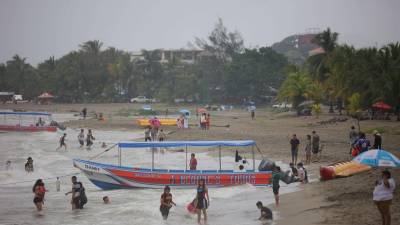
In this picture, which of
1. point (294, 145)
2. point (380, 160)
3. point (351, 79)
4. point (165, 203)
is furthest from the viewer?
point (351, 79)

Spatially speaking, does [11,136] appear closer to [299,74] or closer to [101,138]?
[101,138]

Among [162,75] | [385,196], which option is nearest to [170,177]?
[385,196]

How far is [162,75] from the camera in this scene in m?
92.7

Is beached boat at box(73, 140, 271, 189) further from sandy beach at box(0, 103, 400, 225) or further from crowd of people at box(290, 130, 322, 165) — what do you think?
crowd of people at box(290, 130, 322, 165)

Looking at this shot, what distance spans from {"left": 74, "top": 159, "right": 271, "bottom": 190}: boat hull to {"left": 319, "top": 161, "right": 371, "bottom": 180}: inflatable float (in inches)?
92.3

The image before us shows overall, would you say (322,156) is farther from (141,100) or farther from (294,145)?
(141,100)

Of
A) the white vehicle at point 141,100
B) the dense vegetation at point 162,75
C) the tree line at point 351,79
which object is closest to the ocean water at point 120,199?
the tree line at point 351,79

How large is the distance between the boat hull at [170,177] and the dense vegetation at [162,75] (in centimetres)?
5740

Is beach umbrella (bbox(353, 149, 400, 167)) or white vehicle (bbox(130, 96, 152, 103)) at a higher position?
white vehicle (bbox(130, 96, 152, 103))

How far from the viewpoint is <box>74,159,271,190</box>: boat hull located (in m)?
21.8

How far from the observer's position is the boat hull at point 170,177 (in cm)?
2183

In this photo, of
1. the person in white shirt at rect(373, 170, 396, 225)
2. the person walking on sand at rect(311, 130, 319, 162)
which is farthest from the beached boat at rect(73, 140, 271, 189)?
the person in white shirt at rect(373, 170, 396, 225)

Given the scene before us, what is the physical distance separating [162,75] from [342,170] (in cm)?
7386

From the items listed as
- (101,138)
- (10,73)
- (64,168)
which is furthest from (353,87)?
(10,73)
